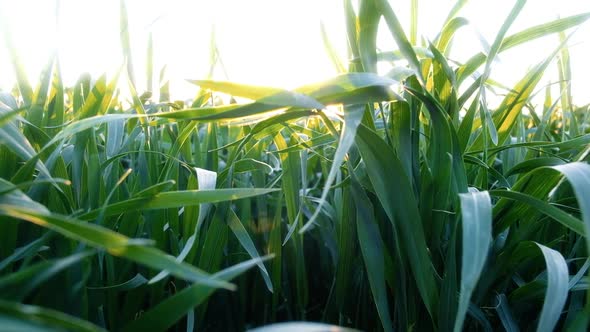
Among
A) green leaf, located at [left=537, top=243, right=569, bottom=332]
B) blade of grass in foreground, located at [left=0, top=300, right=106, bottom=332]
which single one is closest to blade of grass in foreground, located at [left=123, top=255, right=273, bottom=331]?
blade of grass in foreground, located at [left=0, top=300, right=106, bottom=332]

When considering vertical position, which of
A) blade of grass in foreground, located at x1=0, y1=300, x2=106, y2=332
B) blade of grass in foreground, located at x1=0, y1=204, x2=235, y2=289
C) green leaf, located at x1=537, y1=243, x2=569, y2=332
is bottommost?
green leaf, located at x1=537, y1=243, x2=569, y2=332

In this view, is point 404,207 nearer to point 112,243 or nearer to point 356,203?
point 356,203

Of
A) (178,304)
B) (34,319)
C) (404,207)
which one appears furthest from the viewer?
(404,207)

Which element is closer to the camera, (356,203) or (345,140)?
(345,140)

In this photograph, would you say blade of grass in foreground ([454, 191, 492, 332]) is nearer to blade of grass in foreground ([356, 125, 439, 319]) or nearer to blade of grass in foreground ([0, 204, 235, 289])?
blade of grass in foreground ([356, 125, 439, 319])

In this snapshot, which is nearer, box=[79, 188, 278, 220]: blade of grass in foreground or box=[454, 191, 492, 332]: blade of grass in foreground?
box=[454, 191, 492, 332]: blade of grass in foreground

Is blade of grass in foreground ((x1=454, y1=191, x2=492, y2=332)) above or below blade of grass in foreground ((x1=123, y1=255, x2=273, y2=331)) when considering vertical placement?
above

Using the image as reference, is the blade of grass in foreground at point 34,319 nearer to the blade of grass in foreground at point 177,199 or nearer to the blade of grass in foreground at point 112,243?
the blade of grass in foreground at point 112,243

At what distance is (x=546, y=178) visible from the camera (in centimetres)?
58

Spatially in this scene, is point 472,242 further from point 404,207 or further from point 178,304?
point 178,304

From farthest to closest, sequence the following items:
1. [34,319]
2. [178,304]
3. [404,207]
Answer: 1. [404,207]
2. [178,304]
3. [34,319]

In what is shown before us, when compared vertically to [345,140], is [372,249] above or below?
below

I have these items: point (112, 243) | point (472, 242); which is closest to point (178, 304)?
point (112, 243)

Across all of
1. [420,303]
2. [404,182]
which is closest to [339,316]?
[420,303]
